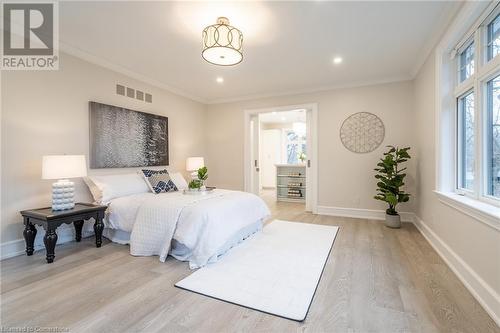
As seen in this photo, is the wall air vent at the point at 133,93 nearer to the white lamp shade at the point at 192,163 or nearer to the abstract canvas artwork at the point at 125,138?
the abstract canvas artwork at the point at 125,138

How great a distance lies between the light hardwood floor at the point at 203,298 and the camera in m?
A: 1.61

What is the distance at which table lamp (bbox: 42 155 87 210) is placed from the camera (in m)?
2.67

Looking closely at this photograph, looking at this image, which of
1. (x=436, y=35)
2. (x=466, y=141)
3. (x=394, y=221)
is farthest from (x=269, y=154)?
(x=466, y=141)

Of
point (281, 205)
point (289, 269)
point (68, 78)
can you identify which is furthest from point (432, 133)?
point (68, 78)

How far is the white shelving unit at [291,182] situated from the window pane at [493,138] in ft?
14.1

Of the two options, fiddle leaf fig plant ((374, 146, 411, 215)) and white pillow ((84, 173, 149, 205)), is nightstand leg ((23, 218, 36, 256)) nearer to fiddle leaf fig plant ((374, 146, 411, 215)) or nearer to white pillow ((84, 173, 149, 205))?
white pillow ((84, 173, 149, 205))

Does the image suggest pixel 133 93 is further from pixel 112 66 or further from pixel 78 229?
pixel 78 229

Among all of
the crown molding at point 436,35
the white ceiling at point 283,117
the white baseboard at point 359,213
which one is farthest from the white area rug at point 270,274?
the white ceiling at point 283,117

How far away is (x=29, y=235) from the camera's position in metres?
2.74

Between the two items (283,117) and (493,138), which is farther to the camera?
(283,117)

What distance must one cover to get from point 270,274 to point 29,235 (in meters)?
2.72

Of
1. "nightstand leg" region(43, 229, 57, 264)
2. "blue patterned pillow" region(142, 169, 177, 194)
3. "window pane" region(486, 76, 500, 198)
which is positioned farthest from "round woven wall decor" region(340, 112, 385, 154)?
"nightstand leg" region(43, 229, 57, 264)

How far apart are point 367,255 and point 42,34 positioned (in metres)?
4.57

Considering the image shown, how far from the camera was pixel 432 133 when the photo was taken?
3.16 meters
